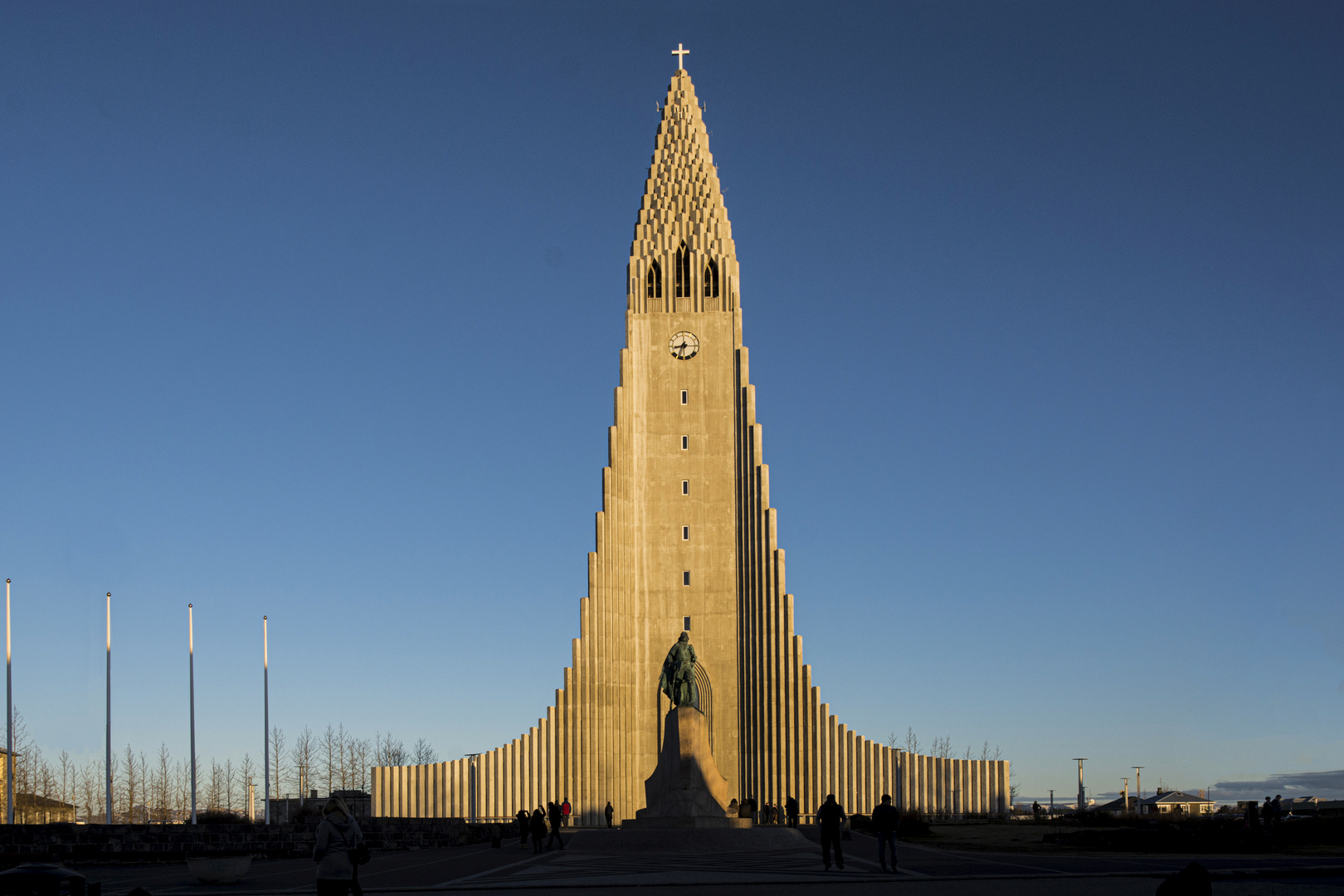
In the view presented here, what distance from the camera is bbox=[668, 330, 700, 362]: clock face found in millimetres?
65500

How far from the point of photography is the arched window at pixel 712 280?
66.8 meters

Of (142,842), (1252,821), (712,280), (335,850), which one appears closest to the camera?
(335,850)

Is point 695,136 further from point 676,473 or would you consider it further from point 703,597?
point 703,597

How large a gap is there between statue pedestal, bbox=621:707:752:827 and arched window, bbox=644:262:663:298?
31.5 metres

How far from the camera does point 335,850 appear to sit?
12.8 metres

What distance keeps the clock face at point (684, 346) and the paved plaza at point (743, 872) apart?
3591cm

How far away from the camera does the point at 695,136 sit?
6938cm

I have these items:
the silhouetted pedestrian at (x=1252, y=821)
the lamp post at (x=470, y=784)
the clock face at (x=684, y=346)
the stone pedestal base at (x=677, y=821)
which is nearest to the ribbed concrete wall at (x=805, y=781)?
the lamp post at (x=470, y=784)

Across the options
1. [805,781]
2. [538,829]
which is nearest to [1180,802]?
[805,781]

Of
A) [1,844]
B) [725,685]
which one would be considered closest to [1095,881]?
[1,844]

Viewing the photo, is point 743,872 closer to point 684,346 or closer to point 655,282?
point 684,346

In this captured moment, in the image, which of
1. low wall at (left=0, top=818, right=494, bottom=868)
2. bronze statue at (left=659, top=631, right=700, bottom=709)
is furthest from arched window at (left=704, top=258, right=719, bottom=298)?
low wall at (left=0, top=818, right=494, bottom=868)

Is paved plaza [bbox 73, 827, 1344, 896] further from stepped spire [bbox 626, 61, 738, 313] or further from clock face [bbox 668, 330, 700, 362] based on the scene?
stepped spire [bbox 626, 61, 738, 313]

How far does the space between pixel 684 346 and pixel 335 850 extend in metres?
53.8
